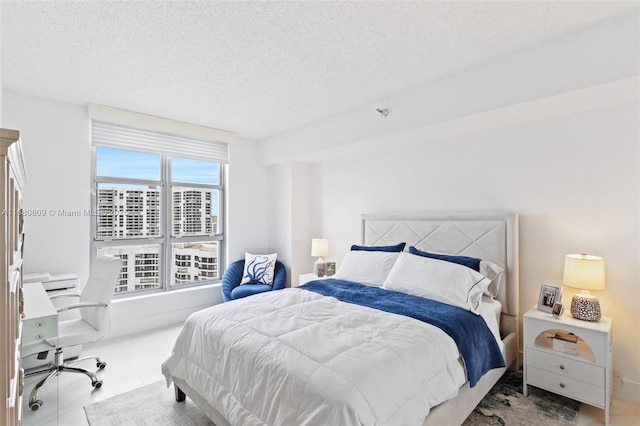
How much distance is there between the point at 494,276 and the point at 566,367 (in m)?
0.79

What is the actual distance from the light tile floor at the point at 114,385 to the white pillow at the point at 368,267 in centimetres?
152

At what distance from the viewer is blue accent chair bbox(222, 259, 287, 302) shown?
3.93 meters

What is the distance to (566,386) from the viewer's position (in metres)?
2.16

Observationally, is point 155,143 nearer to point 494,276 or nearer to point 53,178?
point 53,178

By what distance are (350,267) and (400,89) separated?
1835 mm

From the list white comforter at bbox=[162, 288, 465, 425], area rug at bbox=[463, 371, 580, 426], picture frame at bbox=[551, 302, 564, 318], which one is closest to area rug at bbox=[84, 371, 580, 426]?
area rug at bbox=[463, 371, 580, 426]

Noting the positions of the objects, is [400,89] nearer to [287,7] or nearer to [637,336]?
[287,7]

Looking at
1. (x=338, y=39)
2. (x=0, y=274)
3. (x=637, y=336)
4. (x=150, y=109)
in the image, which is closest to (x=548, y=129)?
(x=637, y=336)

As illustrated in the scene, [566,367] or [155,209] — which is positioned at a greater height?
[155,209]

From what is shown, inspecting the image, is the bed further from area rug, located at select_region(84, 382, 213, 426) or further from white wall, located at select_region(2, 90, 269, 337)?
white wall, located at select_region(2, 90, 269, 337)

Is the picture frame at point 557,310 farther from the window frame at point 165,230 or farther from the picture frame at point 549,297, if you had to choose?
the window frame at point 165,230

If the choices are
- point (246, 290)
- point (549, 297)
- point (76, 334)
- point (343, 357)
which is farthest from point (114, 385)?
point (549, 297)

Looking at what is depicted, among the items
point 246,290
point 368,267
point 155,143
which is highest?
point 155,143

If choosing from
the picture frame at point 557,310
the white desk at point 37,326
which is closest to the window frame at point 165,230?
the white desk at point 37,326
